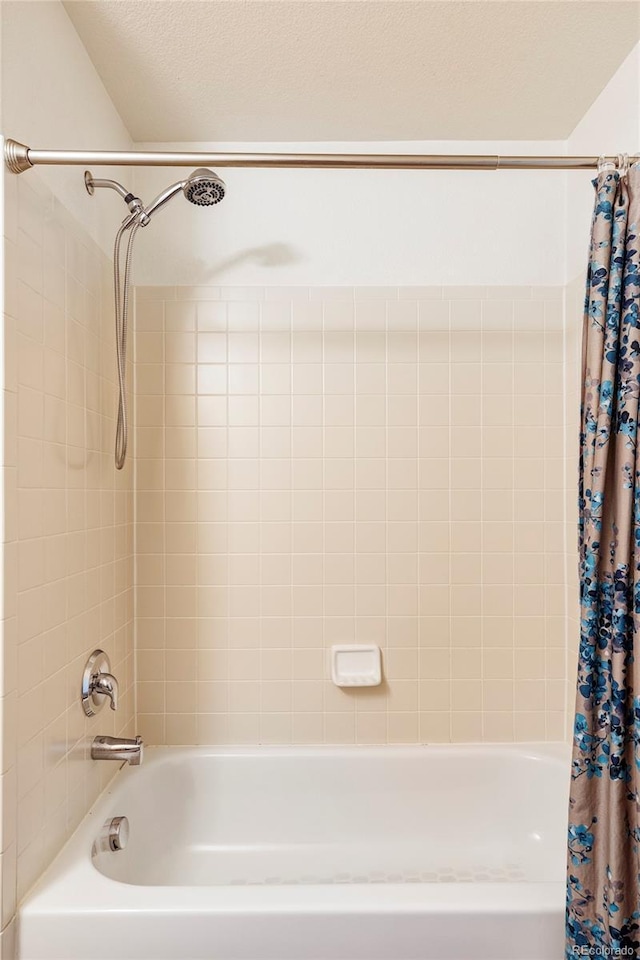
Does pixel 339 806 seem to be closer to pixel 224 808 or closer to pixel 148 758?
pixel 224 808

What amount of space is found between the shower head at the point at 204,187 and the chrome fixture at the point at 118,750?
1381mm

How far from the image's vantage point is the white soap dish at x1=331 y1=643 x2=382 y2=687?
212 centimetres

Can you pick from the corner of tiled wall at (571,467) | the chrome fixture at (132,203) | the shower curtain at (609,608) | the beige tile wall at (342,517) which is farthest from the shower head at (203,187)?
the corner of tiled wall at (571,467)

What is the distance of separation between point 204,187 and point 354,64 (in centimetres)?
57

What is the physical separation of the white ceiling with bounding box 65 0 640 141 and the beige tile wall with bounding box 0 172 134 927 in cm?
51

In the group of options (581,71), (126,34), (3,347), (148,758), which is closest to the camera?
(3,347)

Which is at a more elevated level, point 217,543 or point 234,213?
point 234,213

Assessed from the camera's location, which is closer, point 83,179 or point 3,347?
point 3,347

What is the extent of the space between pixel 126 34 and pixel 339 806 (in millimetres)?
2249

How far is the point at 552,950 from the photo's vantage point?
4.33ft

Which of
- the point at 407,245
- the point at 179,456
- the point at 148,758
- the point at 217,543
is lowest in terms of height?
the point at 148,758

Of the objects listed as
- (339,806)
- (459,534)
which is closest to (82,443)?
(459,534)

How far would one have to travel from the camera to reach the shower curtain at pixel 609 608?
1.27 m

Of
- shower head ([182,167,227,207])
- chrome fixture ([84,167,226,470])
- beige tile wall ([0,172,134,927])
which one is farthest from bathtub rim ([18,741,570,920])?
shower head ([182,167,227,207])
